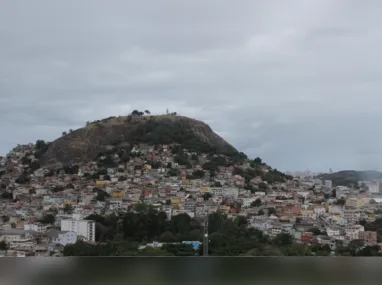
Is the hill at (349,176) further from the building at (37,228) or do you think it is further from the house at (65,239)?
the building at (37,228)

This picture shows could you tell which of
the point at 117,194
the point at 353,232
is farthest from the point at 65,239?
the point at 117,194

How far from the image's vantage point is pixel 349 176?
13.7 ft

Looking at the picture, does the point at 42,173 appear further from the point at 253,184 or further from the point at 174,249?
the point at 174,249

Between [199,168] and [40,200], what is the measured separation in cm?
661

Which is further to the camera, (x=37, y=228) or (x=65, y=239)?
(x=37, y=228)

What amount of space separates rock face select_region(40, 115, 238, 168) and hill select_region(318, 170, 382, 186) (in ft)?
24.4

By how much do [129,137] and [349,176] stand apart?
16.3m

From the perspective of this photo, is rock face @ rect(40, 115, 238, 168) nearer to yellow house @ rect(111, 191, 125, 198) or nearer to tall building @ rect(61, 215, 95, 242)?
yellow house @ rect(111, 191, 125, 198)

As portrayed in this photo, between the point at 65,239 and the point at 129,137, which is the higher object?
the point at 129,137

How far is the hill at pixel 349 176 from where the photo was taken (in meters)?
3.53

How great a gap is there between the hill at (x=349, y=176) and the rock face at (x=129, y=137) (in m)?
7.44

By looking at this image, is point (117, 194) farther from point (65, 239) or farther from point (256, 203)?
point (65, 239)

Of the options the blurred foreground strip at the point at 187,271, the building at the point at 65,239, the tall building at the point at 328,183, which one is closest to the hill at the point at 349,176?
the tall building at the point at 328,183

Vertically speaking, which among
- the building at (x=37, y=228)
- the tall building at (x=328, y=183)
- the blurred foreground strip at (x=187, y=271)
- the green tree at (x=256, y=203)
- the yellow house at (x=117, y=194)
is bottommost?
the building at (x=37, y=228)
